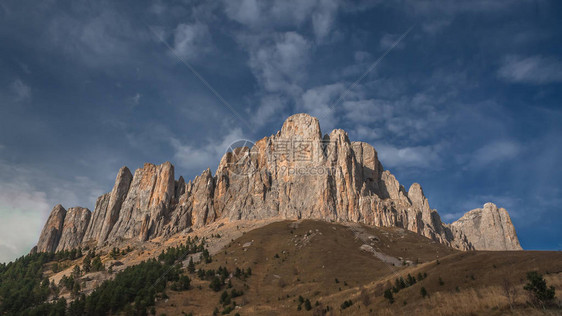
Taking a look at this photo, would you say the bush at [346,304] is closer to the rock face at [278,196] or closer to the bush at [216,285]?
the bush at [216,285]

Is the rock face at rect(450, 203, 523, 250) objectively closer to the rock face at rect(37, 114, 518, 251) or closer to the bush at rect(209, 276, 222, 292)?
the rock face at rect(37, 114, 518, 251)

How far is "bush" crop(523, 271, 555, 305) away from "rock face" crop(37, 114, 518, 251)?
11903cm

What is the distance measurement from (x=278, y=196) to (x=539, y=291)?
140800mm

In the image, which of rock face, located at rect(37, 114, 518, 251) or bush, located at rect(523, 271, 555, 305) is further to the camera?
rock face, located at rect(37, 114, 518, 251)

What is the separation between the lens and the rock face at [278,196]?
151 metres

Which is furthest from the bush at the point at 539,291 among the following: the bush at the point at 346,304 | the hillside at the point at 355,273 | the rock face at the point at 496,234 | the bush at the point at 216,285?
the rock face at the point at 496,234

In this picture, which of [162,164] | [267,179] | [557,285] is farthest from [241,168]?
[557,285]

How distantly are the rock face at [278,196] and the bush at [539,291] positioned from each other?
119m

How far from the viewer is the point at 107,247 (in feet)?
496

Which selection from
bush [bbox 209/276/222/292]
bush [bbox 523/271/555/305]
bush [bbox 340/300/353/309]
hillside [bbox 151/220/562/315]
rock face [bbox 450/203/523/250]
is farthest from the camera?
rock face [bbox 450/203/523/250]

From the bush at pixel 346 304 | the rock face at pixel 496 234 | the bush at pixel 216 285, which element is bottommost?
the bush at pixel 346 304

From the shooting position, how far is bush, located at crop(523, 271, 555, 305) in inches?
906

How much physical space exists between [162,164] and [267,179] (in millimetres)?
67404

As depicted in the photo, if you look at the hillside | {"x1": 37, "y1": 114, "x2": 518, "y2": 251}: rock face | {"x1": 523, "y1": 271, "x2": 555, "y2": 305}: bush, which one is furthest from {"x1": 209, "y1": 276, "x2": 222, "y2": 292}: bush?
{"x1": 37, "y1": 114, "x2": 518, "y2": 251}: rock face
